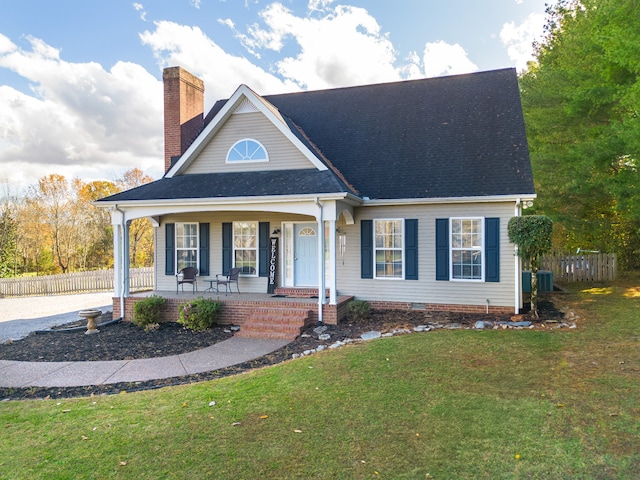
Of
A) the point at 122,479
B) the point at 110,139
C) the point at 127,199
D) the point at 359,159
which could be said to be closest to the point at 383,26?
the point at 359,159

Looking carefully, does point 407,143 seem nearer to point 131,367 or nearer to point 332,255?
point 332,255

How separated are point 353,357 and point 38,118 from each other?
31.8 metres

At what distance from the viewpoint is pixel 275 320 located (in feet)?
32.7

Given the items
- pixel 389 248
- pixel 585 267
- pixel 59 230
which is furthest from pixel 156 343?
pixel 59 230

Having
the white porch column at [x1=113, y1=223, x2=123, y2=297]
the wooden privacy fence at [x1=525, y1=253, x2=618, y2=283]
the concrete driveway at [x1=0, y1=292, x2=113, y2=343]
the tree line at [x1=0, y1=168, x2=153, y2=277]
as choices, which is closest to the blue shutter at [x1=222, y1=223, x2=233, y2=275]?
the white porch column at [x1=113, y1=223, x2=123, y2=297]

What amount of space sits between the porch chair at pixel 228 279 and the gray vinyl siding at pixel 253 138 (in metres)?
3.07

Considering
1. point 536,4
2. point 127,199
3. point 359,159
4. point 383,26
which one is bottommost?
point 127,199

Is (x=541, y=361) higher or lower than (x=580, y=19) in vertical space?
lower

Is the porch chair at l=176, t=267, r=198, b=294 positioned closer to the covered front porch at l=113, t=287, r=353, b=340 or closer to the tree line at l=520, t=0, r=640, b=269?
the covered front porch at l=113, t=287, r=353, b=340

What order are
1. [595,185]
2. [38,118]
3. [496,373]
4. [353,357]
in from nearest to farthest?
[496,373], [353,357], [595,185], [38,118]

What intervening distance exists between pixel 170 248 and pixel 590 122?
16172mm

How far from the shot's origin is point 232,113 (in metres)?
12.1

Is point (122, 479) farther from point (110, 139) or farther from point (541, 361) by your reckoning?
point (110, 139)

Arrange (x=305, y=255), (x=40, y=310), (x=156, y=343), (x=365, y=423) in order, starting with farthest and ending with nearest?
1. (x=40, y=310)
2. (x=305, y=255)
3. (x=156, y=343)
4. (x=365, y=423)
